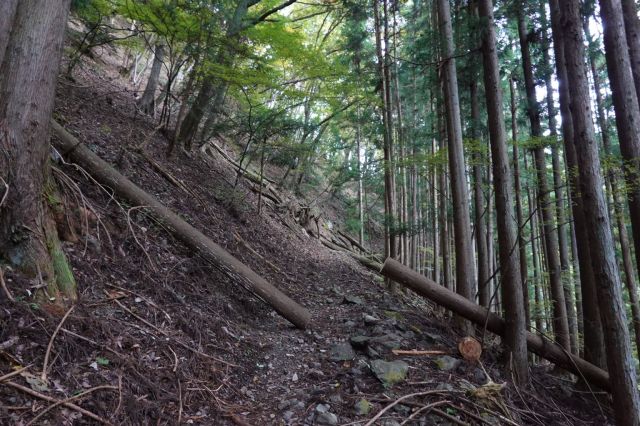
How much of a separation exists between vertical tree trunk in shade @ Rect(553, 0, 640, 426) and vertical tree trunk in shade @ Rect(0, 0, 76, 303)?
5.21m

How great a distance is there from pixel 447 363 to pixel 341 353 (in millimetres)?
1306

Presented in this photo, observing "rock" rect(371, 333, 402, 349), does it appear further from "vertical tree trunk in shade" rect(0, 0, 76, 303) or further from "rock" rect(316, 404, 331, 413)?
"vertical tree trunk in shade" rect(0, 0, 76, 303)

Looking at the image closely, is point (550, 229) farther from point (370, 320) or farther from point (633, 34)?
point (370, 320)

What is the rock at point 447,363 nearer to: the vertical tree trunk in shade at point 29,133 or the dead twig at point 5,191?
the vertical tree trunk in shade at point 29,133

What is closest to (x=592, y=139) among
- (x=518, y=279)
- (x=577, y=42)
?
(x=577, y=42)

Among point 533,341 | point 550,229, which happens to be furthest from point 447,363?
point 550,229

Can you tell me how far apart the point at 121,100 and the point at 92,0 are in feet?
14.4

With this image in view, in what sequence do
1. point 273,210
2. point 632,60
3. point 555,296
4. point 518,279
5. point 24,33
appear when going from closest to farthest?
1. point 24,33
2. point 518,279
3. point 632,60
4. point 555,296
5. point 273,210

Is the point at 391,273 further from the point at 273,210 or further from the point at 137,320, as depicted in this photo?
the point at 273,210

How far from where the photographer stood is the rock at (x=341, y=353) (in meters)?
4.58

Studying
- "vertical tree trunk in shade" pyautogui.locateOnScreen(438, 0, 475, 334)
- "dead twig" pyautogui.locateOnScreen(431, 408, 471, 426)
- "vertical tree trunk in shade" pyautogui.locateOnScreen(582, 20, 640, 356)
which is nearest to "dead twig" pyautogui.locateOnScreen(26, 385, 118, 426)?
"dead twig" pyautogui.locateOnScreen(431, 408, 471, 426)

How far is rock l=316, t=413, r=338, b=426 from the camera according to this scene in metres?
3.34

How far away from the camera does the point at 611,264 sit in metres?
3.82

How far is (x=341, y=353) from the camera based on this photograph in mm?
4672
